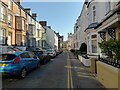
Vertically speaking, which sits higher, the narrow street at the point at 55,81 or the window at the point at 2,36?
the window at the point at 2,36

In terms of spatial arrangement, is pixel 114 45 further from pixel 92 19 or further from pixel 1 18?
pixel 1 18

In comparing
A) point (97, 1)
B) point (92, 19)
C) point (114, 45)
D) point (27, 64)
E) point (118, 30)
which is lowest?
point (27, 64)

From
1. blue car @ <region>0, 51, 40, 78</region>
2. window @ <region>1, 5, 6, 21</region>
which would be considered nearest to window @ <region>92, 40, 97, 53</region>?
→ blue car @ <region>0, 51, 40, 78</region>

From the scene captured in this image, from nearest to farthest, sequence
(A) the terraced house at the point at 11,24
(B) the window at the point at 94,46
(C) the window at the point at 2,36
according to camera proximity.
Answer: (B) the window at the point at 94,46
(C) the window at the point at 2,36
(A) the terraced house at the point at 11,24

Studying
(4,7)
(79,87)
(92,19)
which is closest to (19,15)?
(4,7)

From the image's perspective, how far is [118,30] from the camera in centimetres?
1302

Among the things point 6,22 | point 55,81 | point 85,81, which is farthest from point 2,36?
point 85,81

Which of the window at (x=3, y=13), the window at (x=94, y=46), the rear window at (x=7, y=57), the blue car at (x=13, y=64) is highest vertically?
the window at (x=3, y=13)

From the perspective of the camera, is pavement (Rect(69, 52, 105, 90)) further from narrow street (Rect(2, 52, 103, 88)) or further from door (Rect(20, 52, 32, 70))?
door (Rect(20, 52, 32, 70))

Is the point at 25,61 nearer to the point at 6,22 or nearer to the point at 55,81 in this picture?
the point at 55,81

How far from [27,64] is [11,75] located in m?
1.81

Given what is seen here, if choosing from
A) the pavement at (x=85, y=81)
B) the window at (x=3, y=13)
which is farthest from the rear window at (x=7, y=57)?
the window at (x=3, y=13)

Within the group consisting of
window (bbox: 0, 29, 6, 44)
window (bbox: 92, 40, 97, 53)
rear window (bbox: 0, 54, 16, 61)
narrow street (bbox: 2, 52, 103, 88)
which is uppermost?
window (bbox: 0, 29, 6, 44)

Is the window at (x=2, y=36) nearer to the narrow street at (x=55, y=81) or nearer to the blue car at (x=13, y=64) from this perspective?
the narrow street at (x=55, y=81)
